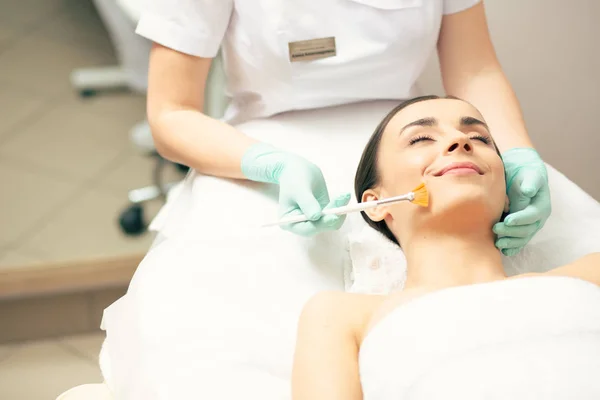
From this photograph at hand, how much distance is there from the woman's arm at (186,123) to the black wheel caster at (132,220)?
886mm

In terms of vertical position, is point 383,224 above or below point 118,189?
above

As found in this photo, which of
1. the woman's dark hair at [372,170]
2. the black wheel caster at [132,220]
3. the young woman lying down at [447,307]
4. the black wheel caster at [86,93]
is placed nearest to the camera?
the young woman lying down at [447,307]

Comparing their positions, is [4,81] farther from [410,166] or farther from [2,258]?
[410,166]

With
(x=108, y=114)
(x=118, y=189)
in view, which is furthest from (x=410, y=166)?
(x=108, y=114)

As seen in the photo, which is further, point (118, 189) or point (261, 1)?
point (118, 189)

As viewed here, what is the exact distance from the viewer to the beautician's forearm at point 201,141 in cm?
118

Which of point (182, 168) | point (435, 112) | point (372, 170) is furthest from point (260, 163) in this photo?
point (182, 168)

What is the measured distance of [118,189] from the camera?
226 cm

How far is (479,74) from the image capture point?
1.33 m

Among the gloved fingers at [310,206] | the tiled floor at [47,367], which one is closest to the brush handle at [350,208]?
the gloved fingers at [310,206]

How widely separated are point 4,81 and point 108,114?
1.48 feet

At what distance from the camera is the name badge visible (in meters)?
1.21

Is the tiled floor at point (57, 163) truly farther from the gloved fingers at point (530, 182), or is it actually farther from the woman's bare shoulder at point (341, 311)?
the gloved fingers at point (530, 182)

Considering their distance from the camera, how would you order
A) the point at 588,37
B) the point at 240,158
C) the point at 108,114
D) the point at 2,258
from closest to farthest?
the point at 240,158
the point at 588,37
the point at 2,258
the point at 108,114
